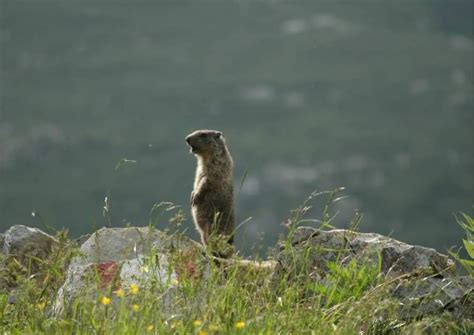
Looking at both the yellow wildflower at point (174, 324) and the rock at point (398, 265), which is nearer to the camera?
the yellow wildflower at point (174, 324)

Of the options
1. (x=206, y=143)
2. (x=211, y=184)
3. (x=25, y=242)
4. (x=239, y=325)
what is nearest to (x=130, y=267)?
(x=239, y=325)

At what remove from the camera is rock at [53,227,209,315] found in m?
Answer: 7.27

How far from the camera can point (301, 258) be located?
8.15 meters

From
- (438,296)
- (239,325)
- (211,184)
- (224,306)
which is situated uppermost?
(239,325)

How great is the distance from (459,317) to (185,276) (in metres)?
2.10

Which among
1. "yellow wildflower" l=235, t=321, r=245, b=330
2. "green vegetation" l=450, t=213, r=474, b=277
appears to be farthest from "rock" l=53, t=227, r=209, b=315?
"green vegetation" l=450, t=213, r=474, b=277

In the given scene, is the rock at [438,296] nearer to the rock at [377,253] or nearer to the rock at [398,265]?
the rock at [398,265]

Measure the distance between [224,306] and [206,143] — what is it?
621 cm

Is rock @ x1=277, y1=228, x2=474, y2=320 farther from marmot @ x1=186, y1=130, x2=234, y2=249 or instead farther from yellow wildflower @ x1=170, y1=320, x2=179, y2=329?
marmot @ x1=186, y1=130, x2=234, y2=249

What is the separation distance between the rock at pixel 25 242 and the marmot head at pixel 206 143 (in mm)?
3571

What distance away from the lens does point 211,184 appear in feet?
41.9

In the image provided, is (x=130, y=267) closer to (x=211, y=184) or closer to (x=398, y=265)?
(x=398, y=265)

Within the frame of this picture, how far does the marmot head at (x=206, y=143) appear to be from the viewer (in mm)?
13195

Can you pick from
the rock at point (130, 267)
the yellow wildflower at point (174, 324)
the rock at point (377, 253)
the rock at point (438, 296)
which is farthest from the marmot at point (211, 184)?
the yellow wildflower at point (174, 324)
